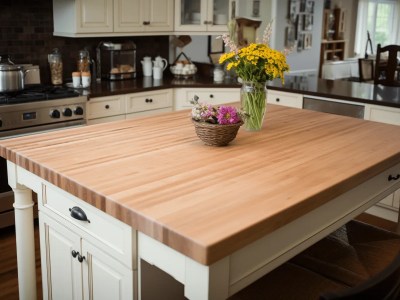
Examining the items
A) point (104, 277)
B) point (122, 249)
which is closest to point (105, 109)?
point (104, 277)

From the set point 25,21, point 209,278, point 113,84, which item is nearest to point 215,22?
point 113,84

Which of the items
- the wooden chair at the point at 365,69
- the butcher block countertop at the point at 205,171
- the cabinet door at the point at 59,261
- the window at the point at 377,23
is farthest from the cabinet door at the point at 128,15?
the window at the point at 377,23

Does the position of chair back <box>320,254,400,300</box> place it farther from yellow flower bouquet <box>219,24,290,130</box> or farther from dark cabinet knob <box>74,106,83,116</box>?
dark cabinet knob <box>74,106,83,116</box>

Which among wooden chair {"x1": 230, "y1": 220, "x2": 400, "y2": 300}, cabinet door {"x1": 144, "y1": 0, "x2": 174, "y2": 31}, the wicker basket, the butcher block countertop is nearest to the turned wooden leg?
the butcher block countertop

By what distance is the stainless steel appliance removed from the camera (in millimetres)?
3422

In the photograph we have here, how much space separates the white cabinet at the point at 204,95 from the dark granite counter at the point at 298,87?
40 mm

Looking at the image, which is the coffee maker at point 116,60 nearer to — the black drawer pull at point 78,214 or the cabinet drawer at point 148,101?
the cabinet drawer at point 148,101

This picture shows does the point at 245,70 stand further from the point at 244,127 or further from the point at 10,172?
the point at 10,172

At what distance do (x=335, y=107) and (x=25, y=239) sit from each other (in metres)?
2.56

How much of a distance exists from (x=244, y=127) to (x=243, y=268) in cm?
114

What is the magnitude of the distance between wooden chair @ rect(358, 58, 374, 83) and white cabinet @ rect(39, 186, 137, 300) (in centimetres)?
561

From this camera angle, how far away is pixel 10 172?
6.95 feet

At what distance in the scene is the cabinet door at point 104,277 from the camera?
1672 mm

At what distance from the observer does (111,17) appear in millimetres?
4340
